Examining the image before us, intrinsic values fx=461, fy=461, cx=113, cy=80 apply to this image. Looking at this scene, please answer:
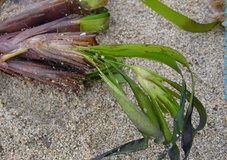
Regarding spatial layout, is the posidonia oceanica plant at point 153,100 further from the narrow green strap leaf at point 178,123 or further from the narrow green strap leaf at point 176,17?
the narrow green strap leaf at point 176,17

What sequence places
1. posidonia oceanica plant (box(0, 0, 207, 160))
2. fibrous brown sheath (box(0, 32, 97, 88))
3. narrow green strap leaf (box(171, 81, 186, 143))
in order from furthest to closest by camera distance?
1. fibrous brown sheath (box(0, 32, 97, 88))
2. posidonia oceanica plant (box(0, 0, 207, 160))
3. narrow green strap leaf (box(171, 81, 186, 143))

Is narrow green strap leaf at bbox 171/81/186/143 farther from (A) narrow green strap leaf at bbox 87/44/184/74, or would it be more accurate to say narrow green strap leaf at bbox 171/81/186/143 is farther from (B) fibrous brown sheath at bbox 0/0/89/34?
(B) fibrous brown sheath at bbox 0/0/89/34

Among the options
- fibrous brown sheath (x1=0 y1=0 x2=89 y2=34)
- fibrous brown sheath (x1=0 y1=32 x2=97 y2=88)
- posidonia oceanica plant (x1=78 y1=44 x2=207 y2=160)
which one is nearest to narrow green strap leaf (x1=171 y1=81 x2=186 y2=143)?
posidonia oceanica plant (x1=78 y1=44 x2=207 y2=160)

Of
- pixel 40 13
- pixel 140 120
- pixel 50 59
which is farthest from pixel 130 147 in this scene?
pixel 40 13

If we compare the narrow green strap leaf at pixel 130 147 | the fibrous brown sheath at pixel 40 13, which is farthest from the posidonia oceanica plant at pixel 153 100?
the fibrous brown sheath at pixel 40 13

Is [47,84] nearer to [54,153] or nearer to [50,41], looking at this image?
[50,41]

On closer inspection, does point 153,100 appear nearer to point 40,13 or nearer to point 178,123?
point 178,123
